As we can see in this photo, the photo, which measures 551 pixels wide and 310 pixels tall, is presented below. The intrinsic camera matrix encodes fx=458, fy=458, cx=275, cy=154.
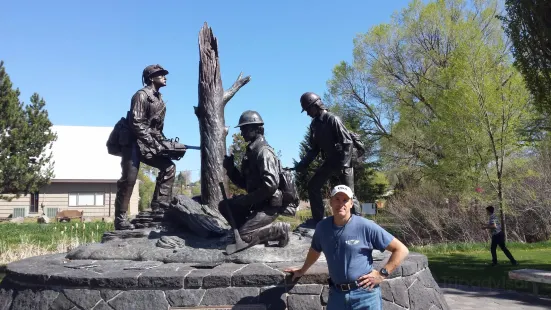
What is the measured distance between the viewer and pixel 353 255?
3273 mm

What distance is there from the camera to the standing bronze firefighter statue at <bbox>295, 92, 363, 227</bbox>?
6434 mm

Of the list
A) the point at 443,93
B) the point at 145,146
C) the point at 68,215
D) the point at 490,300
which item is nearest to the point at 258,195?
the point at 145,146

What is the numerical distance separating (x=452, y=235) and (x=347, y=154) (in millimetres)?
12905

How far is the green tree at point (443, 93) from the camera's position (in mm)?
16781

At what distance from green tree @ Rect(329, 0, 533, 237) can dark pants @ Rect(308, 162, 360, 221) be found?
37.4ft

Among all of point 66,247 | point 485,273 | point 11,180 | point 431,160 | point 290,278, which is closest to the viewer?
point 290,278

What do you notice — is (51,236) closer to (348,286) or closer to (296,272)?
(296,272)

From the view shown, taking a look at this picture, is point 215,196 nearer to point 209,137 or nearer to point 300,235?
point 209,137

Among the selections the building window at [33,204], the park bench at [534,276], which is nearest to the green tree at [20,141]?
the building window at [33,204]

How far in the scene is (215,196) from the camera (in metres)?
10.4

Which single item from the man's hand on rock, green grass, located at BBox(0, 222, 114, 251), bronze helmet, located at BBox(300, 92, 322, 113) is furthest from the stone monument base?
green grass, located at BBox(0, 222, 114, 251)

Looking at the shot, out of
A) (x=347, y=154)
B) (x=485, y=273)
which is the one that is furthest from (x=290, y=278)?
(x=485, y=273)

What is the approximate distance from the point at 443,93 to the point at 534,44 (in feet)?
27.6

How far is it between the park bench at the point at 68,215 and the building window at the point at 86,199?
1597mm
